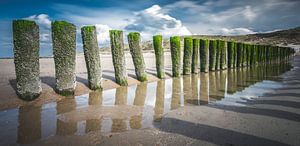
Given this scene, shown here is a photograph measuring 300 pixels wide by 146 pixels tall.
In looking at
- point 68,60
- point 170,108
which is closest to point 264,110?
point 170,108

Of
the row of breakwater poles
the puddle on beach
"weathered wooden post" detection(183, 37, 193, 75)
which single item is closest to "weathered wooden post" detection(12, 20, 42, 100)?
the row of breakwater poles

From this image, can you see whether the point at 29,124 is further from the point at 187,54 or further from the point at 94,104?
the point at 187,54

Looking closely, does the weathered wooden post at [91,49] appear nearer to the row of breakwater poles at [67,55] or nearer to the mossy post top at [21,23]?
the row of breakwater poles at [67,55]

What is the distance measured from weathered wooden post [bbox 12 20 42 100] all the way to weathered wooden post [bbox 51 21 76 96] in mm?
841

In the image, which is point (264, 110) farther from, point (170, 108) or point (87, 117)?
point (87, 117)

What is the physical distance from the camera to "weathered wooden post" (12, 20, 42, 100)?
8.41 m

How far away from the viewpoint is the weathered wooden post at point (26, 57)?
27.6 ft

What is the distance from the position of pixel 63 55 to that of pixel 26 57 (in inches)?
55.7

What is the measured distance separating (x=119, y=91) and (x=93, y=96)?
1556mm

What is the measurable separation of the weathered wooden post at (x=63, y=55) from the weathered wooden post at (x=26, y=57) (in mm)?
841

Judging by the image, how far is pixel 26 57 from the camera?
27.9 feet

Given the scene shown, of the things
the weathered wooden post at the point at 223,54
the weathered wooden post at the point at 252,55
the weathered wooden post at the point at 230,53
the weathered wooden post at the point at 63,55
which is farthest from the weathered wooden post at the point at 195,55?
the weathered wooden post at the point at 252,55

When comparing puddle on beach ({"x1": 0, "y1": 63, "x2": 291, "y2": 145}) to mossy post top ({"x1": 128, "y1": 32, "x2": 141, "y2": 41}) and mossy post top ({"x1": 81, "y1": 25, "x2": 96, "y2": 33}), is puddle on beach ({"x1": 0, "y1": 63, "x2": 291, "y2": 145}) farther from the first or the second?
mossy post top ({"x1": 128, "y1": 32, "x2": 141, "y2": 41})

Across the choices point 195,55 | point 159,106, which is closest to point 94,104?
point 159,106
